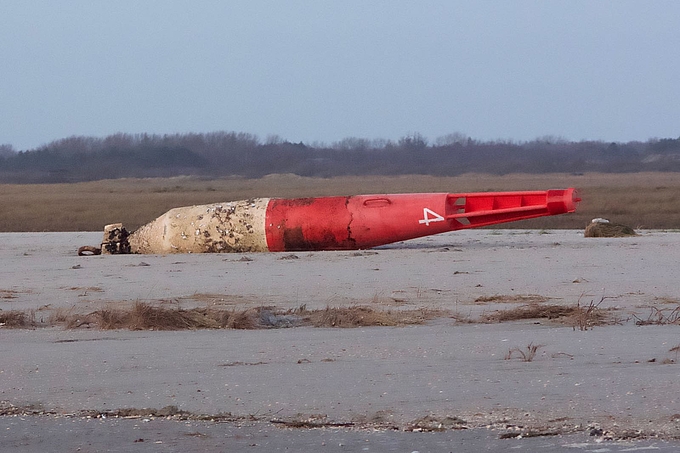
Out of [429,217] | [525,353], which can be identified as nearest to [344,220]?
[429,217]

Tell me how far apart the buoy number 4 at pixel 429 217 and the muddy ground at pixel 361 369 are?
3.42m

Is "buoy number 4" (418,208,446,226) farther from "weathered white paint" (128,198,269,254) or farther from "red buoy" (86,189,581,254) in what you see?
"weathered white paint" (128,198,269,254)

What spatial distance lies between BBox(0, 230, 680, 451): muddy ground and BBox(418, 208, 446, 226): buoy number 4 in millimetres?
3419

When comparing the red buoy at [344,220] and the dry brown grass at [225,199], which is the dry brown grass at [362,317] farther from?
the dry brown grass at [225,199]

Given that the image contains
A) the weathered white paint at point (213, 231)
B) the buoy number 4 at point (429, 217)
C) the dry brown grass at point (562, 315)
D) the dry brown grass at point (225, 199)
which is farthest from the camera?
the dry brown grass at point (225, 199)

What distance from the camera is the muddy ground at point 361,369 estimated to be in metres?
4.76

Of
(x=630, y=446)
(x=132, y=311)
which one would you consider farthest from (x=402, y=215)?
(x=630, y=446)

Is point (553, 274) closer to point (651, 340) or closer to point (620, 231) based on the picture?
point (651, 340)

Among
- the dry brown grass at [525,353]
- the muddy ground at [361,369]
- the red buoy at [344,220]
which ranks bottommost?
the muddy ground at [361,369]

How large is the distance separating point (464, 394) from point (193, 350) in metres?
2.13

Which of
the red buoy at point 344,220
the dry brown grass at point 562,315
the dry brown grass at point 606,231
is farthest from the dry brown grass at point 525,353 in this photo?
the dry brown grass at point 606,231

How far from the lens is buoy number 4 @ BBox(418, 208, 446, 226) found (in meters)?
14.1

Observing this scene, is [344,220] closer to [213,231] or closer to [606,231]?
[213,231]

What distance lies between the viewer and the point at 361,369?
5887mm
